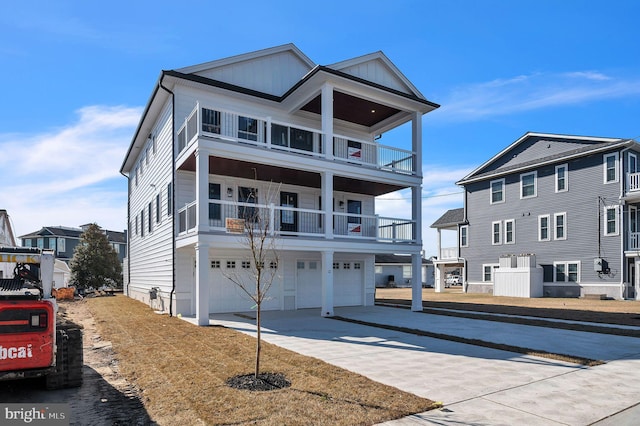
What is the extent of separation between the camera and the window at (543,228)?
2880cm

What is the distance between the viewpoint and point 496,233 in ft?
106

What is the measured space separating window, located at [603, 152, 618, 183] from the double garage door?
55.6 ft

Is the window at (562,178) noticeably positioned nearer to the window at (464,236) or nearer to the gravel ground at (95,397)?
the window at (464,236)

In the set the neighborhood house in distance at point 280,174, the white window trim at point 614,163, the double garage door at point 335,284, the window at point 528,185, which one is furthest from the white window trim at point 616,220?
the double garage door at point 335,284

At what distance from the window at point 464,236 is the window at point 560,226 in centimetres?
730

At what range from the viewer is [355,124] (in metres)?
20.0

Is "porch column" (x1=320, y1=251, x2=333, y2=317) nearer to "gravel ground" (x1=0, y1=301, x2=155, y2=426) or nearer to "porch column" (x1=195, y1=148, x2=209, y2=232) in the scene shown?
"porch column" (x1=195, y1=148, x2=209, y2=232)

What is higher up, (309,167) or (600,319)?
(309,167)

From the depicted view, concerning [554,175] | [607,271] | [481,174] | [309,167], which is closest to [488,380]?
[309,167]

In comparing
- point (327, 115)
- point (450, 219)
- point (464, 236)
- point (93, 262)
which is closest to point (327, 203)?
point (327, 115)

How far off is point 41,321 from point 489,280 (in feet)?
104

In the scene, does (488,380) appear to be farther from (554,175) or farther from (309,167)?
(554,175)

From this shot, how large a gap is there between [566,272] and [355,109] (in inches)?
745

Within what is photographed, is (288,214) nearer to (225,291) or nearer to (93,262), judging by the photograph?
(225,291)
